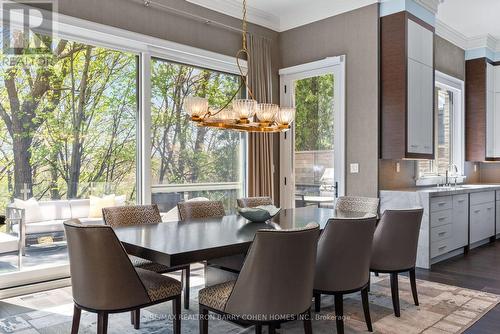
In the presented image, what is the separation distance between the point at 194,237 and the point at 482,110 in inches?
250

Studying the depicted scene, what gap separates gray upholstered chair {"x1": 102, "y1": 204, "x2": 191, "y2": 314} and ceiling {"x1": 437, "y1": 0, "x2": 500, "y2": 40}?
4.66m

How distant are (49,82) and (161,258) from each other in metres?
2.63

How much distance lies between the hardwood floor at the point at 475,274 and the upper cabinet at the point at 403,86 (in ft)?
4.44

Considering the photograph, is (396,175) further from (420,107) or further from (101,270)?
(101,270)

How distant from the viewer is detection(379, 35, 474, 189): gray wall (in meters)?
5.07

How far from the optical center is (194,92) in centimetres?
500

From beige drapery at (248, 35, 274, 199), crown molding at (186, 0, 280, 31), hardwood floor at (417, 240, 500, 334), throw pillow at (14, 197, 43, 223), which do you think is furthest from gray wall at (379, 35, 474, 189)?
throw pillow at (14, 197, 43, 223)

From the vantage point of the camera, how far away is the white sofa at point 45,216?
3742mm

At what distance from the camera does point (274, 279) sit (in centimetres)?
211

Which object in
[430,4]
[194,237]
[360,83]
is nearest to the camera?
[194,237]

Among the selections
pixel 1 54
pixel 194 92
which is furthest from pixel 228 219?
pixel 1 54

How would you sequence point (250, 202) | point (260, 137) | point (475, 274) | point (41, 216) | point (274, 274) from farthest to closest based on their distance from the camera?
point (260, 137)
point (475, 274)
point (250, 202)
point (41, 216)
point (274, 274)

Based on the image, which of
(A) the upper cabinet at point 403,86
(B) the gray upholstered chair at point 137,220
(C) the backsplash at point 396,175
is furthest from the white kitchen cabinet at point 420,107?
(B) the gray upholstered chair at point 137,220

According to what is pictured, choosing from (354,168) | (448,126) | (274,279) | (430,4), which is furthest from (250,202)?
(448,126)
